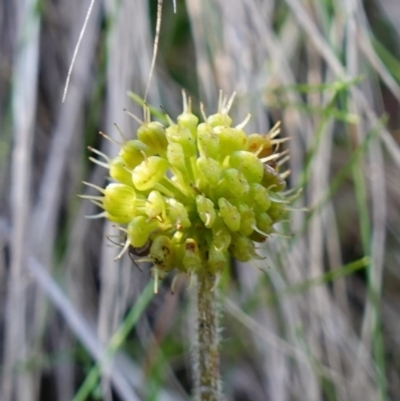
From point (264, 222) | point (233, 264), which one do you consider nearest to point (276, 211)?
point (264, 222)

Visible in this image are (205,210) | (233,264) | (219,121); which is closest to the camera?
(205,210)

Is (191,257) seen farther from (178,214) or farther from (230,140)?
(230,140)

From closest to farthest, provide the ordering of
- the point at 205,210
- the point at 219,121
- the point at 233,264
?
the point at 205,210 → the point at 219,121 → the point at 233,264

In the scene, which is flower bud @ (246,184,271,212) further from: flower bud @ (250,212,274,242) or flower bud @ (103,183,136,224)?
flower bud @ (103,183,136,224)

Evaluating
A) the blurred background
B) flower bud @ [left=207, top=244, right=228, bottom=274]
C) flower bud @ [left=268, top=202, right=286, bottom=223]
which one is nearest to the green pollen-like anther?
Result: flower bud @ [left=207, top=244, right=228, bottom=274]

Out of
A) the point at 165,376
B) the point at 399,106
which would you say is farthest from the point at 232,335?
the point at 399,106

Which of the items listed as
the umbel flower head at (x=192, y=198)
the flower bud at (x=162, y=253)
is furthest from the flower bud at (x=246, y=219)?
the flower bud at (x=162, y=253)

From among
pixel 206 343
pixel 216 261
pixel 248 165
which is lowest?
pixel 206 343
